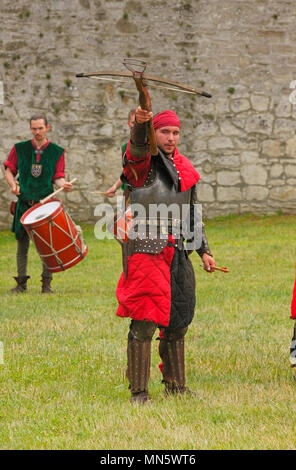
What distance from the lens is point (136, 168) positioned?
3971 millimetres

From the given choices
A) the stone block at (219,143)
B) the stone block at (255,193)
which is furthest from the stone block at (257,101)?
the stone block at (255,193)

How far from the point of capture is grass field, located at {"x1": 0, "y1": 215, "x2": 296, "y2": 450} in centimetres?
351

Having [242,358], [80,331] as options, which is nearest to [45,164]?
[80,331]

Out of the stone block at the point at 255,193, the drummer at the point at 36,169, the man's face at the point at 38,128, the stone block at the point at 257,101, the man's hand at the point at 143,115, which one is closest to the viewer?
the man's hand at the point at 143,115

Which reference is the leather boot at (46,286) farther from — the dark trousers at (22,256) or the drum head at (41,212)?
the drum head at (41,212)

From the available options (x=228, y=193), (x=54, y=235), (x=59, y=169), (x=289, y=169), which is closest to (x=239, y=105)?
(x=289, y=169)

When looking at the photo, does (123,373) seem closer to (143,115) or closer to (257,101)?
(143,115)

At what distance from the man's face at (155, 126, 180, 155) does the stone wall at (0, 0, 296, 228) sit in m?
9.28

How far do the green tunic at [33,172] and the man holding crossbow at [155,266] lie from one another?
3.98 meters

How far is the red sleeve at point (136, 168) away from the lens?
3.93 m

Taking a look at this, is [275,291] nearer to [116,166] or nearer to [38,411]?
[38,411]

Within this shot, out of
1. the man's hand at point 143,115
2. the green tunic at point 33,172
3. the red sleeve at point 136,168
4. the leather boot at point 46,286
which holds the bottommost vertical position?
the leather boot at point 46,286

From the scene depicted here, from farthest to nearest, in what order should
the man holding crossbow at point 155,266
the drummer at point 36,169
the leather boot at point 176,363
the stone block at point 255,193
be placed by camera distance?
the stone block at point 255,193 → the drummer at point 36,169 → the leather boot at point 176,363 → the man holding crossbow at point 155,266

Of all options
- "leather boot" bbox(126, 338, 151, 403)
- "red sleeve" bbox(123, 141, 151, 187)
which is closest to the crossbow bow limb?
"red sleeve" bbox(123, 141, 151, 187)
